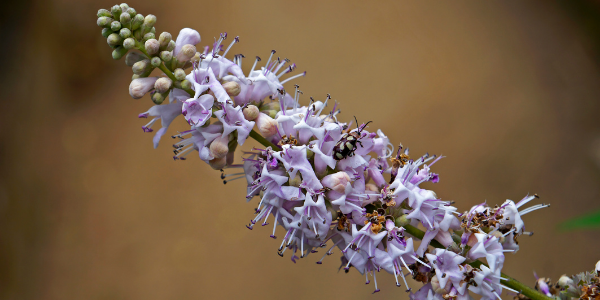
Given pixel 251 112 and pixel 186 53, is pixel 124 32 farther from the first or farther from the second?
pixel 251 112

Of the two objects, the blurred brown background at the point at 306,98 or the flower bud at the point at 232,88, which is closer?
the flower bud at the point at 232,88

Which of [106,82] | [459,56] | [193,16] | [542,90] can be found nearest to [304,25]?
[193,16]

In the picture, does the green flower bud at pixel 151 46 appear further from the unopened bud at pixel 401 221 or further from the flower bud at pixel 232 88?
the unopened bud at pixel 401 221

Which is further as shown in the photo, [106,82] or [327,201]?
[106,82]

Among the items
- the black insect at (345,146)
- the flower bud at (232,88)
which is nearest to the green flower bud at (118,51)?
the flower bud at (232,88)

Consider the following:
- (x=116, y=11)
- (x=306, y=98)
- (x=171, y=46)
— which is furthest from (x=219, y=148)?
(x=306, y=98)

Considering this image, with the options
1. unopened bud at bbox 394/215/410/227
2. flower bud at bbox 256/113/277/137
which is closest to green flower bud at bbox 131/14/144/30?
flower bud at bbox 256/113/277/137

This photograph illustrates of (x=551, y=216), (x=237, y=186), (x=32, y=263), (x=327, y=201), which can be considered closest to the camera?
(x=327, y=201)

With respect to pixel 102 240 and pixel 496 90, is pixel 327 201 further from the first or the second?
pixel 496 90
